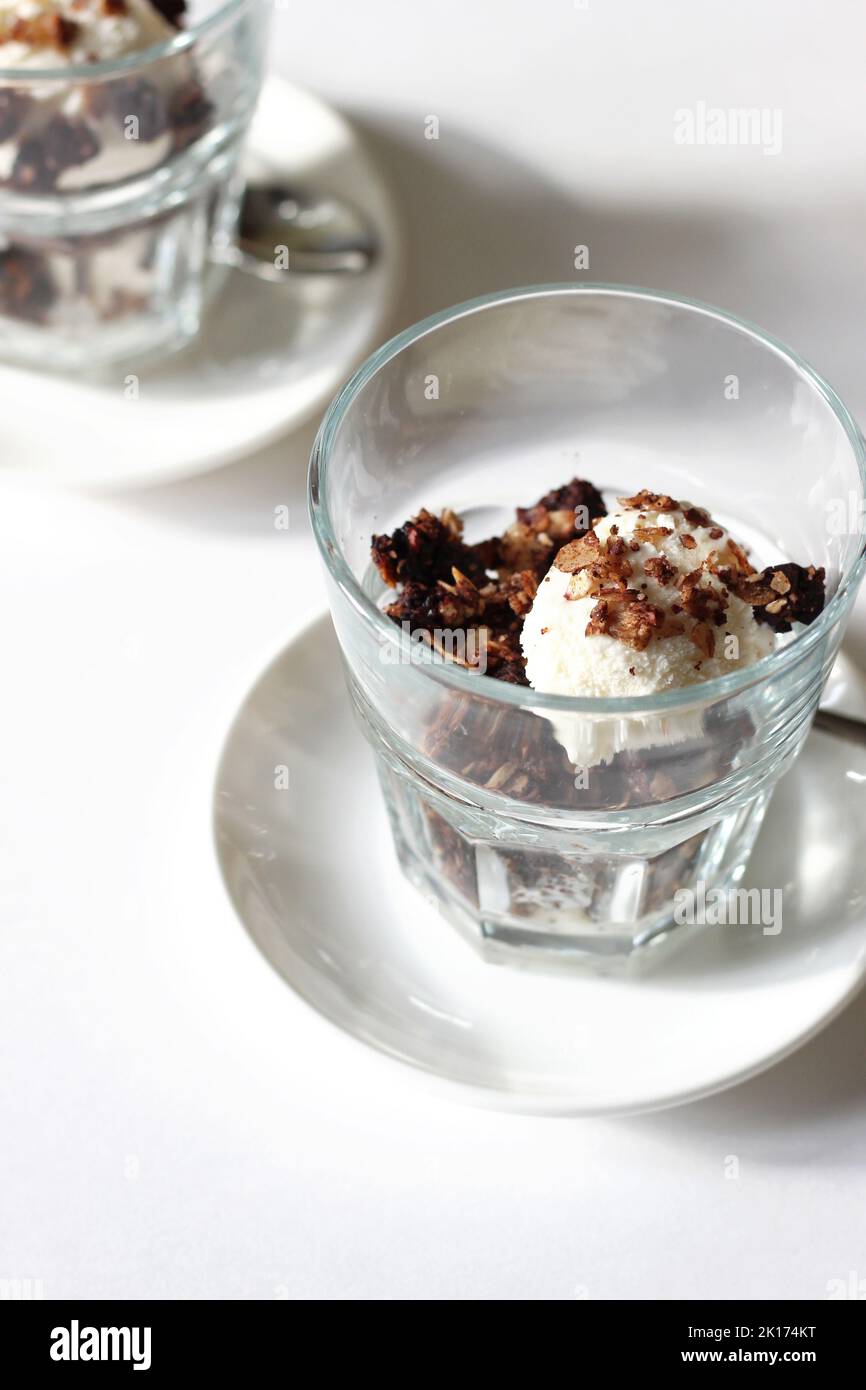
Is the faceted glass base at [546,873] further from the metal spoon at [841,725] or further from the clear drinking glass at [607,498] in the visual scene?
the metal spoon at [841,725]

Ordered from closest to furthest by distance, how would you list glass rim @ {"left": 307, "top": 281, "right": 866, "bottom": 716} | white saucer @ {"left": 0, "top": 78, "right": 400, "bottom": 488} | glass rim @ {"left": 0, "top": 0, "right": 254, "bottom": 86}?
glass rim @ {"left": 307, "top": 281, "right": 866, "bottom": 716}
glass rim @ {"left": 0, "top": 0, "right": 254, "bottom": 86}
white saucer @ {"left": 0, "top": 78, "right": 400, "bottom": 488}

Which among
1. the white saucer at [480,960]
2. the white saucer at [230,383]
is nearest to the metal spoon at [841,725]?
the white saucer at [480,960]

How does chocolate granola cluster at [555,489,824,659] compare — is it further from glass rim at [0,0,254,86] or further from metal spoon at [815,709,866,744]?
glass rim at [0,0,254,86]

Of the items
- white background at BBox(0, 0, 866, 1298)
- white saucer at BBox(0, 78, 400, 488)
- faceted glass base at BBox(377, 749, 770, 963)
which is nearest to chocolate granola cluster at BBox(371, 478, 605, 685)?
faceted glass base at BBox(377, 749, 770, 963)

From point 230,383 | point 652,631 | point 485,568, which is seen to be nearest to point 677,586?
point 652,631

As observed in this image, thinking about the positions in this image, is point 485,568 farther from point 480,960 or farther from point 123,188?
point 123,188
